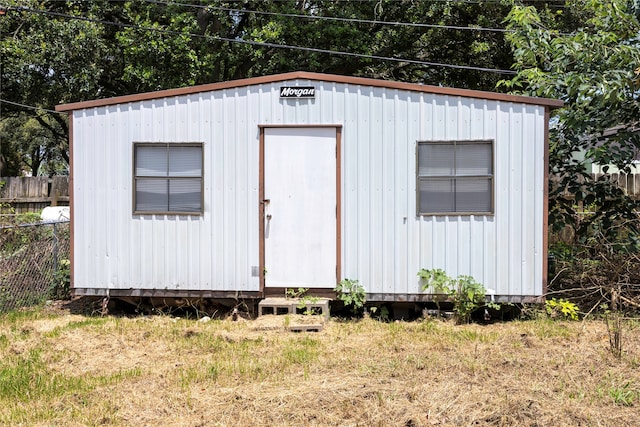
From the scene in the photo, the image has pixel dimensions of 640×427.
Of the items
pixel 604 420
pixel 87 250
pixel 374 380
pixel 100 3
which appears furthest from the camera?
pixel 100 3

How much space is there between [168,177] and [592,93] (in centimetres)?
529

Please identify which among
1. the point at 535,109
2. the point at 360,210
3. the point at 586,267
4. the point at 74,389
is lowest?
the point at 74,389

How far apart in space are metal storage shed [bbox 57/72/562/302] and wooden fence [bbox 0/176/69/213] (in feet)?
27.5

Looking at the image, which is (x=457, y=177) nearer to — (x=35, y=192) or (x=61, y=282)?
(x=61, y=282)

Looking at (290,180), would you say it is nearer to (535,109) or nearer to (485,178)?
(485,178)

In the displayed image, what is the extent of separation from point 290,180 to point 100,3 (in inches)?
415

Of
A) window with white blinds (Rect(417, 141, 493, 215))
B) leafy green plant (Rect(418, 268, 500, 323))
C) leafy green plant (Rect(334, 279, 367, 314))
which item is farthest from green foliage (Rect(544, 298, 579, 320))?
leafy green plant (Rect(334, 279, 367, 314))

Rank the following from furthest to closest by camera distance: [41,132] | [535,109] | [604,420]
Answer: [41,132], [535,109], [604,420]

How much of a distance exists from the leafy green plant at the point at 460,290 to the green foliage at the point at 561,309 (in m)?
0.66

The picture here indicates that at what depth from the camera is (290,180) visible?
772 cm

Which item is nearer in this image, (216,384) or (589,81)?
(216,384)

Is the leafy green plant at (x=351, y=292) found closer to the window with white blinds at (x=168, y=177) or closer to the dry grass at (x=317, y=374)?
the dry grass at (x=317, y=374)

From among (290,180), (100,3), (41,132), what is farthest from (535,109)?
(41,132)

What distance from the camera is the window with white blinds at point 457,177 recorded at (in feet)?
24.5
